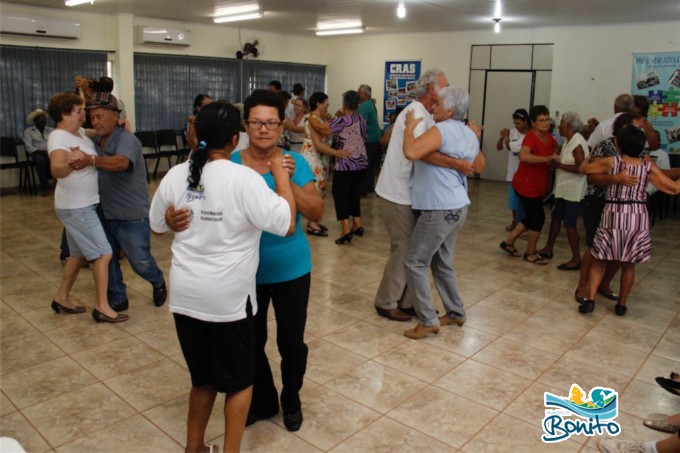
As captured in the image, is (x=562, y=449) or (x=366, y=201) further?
(x=366, y=201)

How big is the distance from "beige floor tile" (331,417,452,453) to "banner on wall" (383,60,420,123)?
9831mm

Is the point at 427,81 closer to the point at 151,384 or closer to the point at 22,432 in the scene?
the point at 151,384

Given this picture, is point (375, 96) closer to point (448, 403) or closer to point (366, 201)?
point (366, 201)

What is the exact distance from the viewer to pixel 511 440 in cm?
263

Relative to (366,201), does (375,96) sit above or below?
above

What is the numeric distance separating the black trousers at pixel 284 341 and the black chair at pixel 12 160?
7.26 metres

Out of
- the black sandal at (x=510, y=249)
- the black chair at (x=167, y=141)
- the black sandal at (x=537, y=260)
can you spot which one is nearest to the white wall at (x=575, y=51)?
the black chair at (x=167, y=141)

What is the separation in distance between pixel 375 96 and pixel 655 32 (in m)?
5.43

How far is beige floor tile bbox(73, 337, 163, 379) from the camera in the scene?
3.22 metres

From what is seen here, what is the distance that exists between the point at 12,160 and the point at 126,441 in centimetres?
766

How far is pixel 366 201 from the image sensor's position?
340 inches

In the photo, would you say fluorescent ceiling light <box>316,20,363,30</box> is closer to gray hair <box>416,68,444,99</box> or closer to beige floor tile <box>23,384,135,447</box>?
gray hair <box>416,68,444,99</box>

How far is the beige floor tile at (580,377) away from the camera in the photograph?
3.17m

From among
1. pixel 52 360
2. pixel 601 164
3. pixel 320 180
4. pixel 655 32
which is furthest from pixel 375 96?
pixel 52 360
